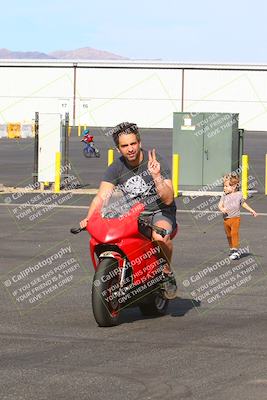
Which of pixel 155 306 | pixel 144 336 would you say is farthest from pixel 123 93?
pixel 144 336

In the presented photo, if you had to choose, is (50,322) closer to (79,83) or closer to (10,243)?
(10,243)

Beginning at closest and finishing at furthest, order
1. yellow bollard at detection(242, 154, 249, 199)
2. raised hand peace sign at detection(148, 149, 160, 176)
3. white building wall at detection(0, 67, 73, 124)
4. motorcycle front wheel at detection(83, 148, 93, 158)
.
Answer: raised hand peace sign at detection(148, 149, 160, 176) < yellow bollard at detection(242, 154, 249, 199) < motorcycle front wheel at detection(83, 148, 93, 158) < white building wall at detection(0, 67, 73, 124)

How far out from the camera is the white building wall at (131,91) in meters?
87.6

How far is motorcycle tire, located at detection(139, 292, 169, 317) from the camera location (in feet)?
33.5

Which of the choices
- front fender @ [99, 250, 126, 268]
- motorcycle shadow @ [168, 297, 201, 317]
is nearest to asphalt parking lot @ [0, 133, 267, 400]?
motorcycle shadow @ [168, 297, 201, 317]

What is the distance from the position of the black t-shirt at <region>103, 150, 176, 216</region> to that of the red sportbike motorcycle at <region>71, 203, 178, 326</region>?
0.17 meters

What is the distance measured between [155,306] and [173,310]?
551mm

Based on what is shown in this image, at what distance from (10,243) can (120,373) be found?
978 cm

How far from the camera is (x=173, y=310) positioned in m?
10.8

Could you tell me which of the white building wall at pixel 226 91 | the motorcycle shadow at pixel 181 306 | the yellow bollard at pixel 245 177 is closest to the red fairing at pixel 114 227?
the motorcycle shadow at pixel 181 306

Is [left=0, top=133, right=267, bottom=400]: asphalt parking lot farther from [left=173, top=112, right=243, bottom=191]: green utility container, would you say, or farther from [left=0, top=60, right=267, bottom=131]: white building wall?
[left=0, top=60, right=267, bottom=131]: white building wall

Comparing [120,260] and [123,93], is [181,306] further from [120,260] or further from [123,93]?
[123,93]

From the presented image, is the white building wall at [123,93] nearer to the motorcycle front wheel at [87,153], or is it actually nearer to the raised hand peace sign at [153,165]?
the motorcycle front wheel at [87,153]

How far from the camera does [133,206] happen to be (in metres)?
9.74
